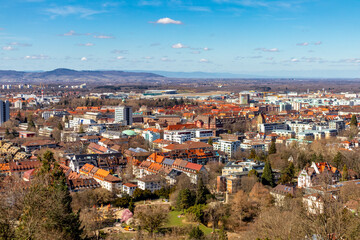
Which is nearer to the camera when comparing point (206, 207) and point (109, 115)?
point (206, 207)

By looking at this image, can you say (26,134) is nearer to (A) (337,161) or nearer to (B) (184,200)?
(B) (184,200)

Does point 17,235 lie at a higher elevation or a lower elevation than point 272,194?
higher

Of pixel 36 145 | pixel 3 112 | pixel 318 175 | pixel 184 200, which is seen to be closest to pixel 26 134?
pixel 36 145

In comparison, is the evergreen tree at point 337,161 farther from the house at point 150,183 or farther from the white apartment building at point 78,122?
the white apartment building at point 78,122

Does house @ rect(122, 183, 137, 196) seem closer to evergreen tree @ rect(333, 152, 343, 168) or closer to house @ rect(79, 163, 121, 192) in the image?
house @ rect(79, 163, 121, 192)

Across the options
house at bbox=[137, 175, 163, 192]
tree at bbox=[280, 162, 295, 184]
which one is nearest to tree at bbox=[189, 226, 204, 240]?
house at bbox=[137, 175, 163, 192]

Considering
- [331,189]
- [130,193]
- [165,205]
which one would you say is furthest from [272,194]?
[130,193]

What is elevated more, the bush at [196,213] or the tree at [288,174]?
the tree at [288,174]

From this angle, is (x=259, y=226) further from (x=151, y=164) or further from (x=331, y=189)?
(x=151, y=164)

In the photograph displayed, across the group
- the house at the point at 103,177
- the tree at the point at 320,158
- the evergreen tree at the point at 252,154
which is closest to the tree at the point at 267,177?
the tree at the point at 320,158

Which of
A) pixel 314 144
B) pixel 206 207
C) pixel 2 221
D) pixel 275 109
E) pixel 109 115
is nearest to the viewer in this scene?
pixel 2 221

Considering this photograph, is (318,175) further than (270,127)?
No
